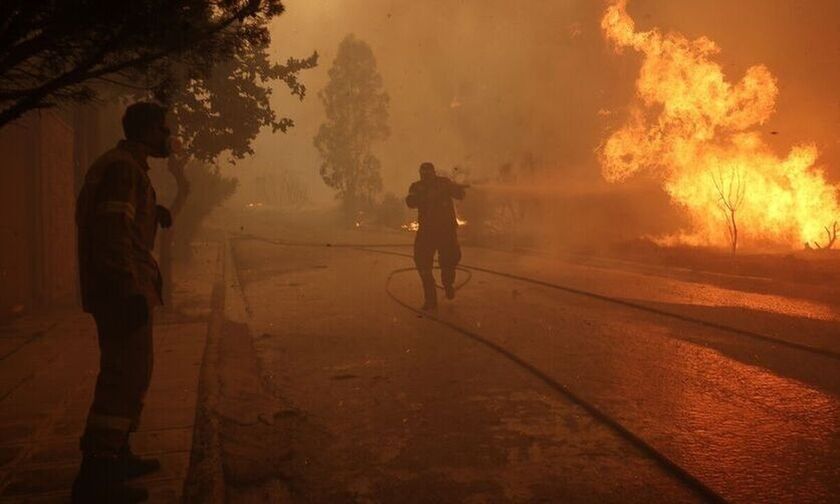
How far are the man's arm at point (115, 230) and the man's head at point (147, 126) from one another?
12.8 inches

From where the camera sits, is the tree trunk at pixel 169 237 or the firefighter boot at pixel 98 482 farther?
the tree trunk at pixel 169 237

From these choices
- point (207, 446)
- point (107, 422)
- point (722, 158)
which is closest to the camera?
point (107, 422)

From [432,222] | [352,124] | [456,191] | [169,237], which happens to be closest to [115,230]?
[432,222]

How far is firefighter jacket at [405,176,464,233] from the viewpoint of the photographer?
30.5 ft

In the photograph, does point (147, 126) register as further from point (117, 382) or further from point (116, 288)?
point (117, 382)

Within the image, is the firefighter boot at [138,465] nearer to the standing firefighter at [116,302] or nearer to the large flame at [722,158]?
the standing firefighter at [116,302]

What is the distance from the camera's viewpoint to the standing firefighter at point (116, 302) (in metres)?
3.04

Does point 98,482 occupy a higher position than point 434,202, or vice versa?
point 434,202

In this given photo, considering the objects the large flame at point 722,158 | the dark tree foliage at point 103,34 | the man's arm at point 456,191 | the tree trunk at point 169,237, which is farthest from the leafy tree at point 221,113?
the large flame at point 722,158

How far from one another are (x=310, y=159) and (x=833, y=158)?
446ft

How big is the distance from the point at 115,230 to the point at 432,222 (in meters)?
6.52

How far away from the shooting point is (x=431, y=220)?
935 centimetres

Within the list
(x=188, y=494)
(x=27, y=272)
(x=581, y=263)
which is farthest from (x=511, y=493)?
(x=581, y=263)

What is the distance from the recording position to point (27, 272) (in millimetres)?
9180
